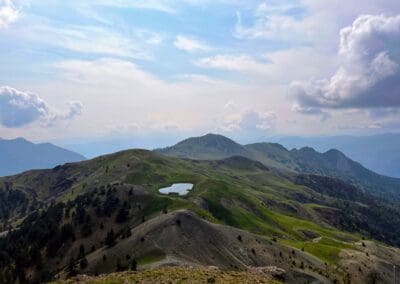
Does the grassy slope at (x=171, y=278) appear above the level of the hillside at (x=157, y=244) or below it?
above

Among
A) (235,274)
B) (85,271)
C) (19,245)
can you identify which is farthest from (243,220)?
(235,274)

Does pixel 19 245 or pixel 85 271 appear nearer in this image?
pixel 85 271

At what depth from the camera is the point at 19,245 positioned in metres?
144

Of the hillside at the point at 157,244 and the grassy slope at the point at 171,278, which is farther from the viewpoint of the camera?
the hillside at the point at 157,244

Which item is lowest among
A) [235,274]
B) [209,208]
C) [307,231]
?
[307,231]

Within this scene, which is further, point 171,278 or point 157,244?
point 157,244

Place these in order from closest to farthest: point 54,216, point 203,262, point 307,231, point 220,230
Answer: point 203,262 < point 220,230 < point 54,216 < point 307,231

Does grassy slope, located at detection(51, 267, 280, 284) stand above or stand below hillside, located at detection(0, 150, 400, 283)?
above

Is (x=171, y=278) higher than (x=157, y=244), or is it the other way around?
(x=171, y=278)

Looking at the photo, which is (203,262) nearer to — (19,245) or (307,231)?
(19,245)

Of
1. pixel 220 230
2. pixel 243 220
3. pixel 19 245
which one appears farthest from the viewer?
pixel 243 220

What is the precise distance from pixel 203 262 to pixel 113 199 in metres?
69.7

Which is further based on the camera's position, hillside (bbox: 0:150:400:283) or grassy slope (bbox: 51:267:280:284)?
hillside (bbox: 0:150:400:283)

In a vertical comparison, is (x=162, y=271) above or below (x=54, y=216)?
above
